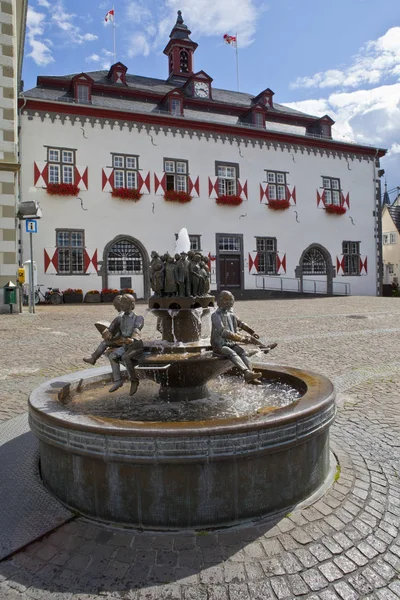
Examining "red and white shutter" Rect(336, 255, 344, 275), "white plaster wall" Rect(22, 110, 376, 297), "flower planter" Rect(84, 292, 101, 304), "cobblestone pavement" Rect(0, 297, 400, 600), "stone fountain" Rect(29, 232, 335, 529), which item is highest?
"white plaster wall" Rect(22, 110, 376, 297)

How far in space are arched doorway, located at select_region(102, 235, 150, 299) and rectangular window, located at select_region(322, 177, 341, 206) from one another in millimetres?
12305

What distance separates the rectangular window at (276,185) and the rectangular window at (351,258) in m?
5.38

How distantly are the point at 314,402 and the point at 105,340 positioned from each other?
1.78 m

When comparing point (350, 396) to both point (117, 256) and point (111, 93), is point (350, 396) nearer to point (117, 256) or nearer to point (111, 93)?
point (117, 256)

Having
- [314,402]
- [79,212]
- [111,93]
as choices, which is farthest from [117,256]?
[314,402]

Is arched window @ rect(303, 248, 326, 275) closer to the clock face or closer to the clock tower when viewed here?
the clock face

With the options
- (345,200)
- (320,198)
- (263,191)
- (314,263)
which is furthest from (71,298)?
(345,200)

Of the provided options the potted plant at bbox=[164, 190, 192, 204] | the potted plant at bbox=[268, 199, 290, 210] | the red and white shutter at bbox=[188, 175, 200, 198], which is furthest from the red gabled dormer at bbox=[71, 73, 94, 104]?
the potted plant at bbox=[268, 199, 290, 210]

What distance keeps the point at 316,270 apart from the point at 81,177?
1448 cm

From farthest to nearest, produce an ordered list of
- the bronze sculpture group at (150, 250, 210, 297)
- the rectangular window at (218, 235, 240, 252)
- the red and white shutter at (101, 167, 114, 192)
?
the rectangular window at (218, 235, 240, 252) < the red and white shutter at (101, 167, 114, 192) < the bronze sculpture group at (150, 250, 210, 297)

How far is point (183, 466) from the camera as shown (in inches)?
104

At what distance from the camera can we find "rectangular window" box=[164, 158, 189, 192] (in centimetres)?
2348

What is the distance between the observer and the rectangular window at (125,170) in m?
22.3

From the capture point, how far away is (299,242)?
26641 mm
